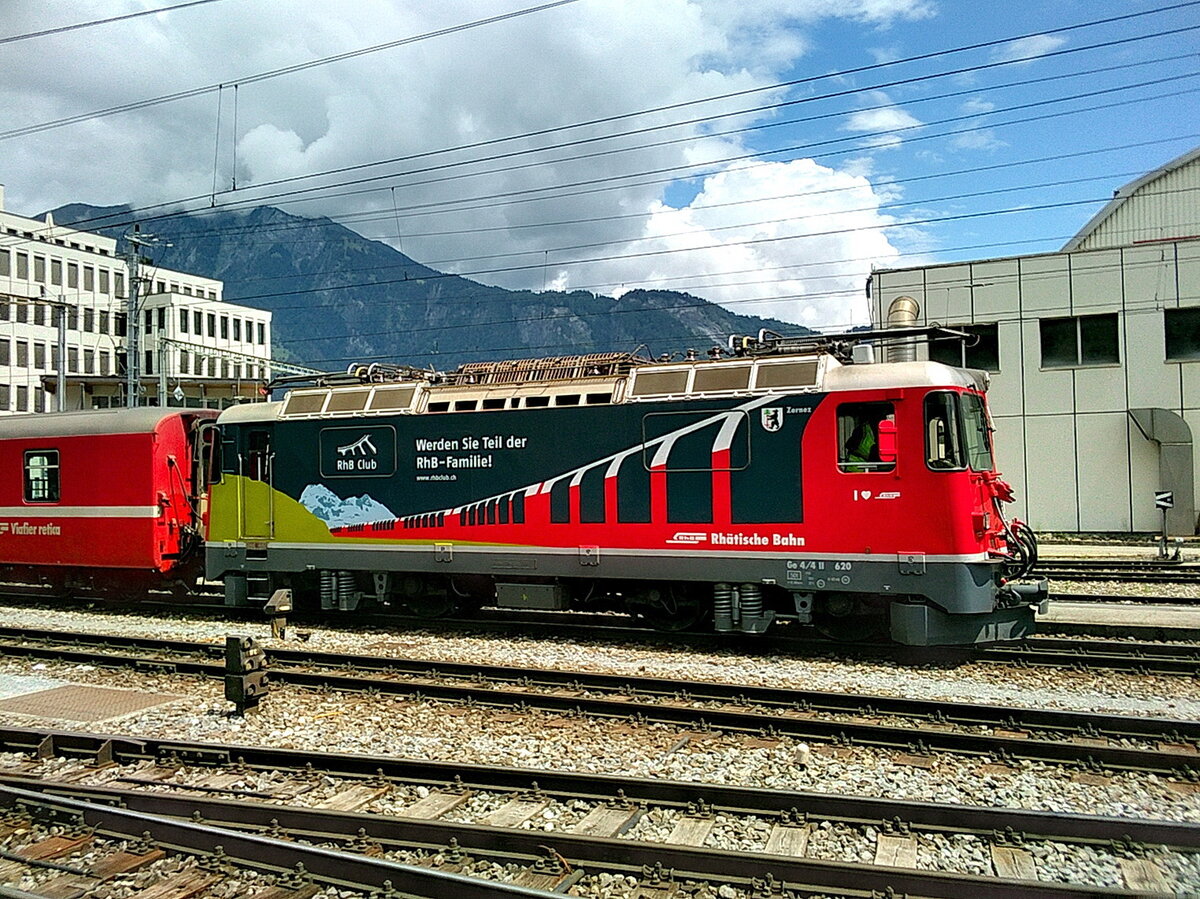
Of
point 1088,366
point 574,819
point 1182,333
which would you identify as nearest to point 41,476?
point 574,819

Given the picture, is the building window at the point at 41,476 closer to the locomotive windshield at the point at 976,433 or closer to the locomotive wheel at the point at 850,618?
the locomotive wheel at the point at 850,618

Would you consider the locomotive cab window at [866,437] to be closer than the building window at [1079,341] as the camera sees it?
Yes

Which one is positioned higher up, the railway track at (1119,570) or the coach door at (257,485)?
the coach door at (257,485)

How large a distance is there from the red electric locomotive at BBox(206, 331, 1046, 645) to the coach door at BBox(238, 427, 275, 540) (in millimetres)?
42

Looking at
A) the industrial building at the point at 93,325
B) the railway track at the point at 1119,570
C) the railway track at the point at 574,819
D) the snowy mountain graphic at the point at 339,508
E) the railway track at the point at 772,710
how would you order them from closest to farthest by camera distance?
the railway track at the point at 574,819
the railway track at the point at 772,710
the snowy mountain graphic at the point at 339,508
the railway track at the point at 1119,570
the industrial building at the point at 93,325

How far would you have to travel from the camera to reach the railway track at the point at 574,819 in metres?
5.41

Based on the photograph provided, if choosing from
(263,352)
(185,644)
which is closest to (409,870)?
(185,644)

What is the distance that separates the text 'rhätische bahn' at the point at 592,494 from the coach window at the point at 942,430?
1.0 inches

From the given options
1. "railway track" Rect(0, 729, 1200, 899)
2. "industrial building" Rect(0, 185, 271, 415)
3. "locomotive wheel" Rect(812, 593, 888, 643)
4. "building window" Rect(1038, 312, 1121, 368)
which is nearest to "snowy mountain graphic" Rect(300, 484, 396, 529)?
"railway track" Rect(0, 729, 1200, 899)

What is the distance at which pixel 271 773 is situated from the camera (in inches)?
301

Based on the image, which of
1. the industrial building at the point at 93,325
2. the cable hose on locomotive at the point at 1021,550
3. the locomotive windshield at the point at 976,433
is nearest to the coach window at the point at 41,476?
the locomotive windshield at the point at 976,433

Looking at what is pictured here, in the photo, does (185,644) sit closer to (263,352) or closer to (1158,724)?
(1158,724)

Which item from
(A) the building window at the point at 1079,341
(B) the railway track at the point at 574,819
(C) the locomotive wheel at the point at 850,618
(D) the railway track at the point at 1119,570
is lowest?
(B) the railway track at the point at 574,819

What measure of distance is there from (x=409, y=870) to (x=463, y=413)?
9.00 meters
